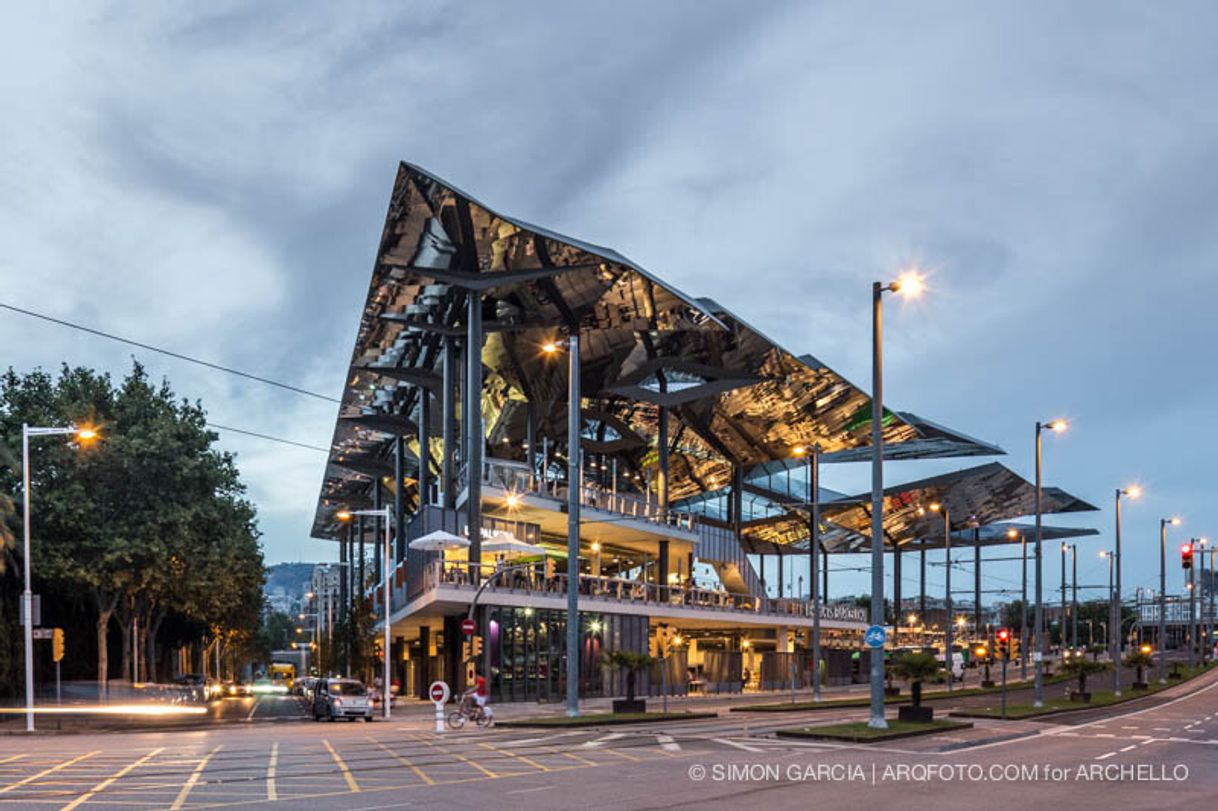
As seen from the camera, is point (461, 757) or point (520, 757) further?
point (461, 757)

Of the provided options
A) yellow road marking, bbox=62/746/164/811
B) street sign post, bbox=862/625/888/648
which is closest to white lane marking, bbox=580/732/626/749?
street sign post, bbox=862/625/888/648

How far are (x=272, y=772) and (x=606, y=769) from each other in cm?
562

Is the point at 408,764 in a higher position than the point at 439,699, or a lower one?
higher

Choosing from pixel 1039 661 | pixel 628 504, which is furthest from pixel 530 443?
pixel 1039 661

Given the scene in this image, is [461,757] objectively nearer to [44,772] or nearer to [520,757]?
[520,757]

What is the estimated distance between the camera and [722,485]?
102812 mm

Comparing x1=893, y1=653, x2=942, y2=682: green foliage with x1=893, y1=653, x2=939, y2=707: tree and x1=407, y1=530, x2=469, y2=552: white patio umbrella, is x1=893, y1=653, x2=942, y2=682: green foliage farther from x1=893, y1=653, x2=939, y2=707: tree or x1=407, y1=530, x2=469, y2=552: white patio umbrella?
x1=407, y1=530, x2=469, y2=552: white patio umbrella

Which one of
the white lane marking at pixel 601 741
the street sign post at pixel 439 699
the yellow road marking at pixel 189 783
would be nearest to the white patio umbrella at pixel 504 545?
the street sign post at pixel 439 699

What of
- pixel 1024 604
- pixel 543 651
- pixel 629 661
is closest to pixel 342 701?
pixel 629 661

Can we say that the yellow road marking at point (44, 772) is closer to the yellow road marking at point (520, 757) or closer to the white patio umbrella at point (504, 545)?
the yellow road marking at point (520, 757)

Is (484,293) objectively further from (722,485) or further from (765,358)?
(722,485)

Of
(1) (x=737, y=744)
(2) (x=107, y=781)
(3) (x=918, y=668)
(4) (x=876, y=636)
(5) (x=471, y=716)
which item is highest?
(4) (x=876, y=636)

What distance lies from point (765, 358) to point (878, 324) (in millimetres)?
36597

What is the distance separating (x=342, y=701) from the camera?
1736 inches
